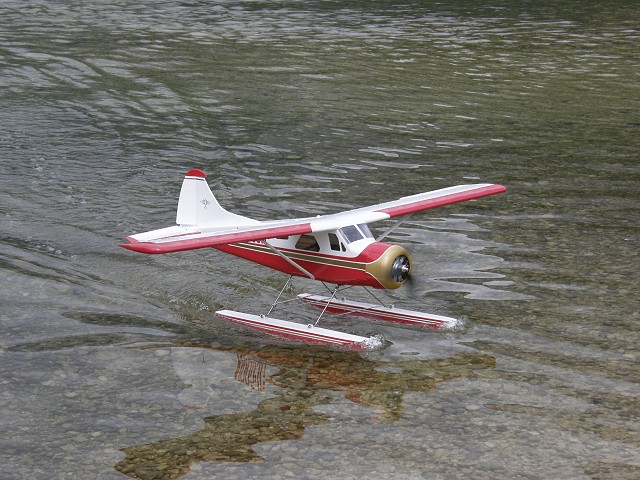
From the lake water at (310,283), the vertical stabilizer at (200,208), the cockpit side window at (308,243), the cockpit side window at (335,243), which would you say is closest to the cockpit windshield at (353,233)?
the cockpit side window at (335,243)

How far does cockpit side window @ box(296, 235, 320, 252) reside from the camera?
1447cm

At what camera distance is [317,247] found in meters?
14.5

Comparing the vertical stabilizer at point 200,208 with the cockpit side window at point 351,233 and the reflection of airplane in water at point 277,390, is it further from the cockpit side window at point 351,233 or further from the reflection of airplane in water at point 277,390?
the reflection of airplane in water at point 277,390

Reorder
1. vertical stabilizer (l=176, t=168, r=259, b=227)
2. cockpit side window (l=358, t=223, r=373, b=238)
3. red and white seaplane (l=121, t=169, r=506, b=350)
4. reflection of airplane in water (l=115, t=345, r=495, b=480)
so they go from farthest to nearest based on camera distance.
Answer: vertical stabilizer (l=176, t=168, r=259, b=227) → cockpit side window (l=358, t=223, r=373, b=238) → red and white seaplane (l=121, t=169, r=506, b=350) → reflection of airplane in water (l=115, t=345, r=495, b=480)

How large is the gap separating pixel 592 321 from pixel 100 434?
8081 millimetres

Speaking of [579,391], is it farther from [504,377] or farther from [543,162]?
[543,162]

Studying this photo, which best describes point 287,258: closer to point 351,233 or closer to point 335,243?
point 335,243

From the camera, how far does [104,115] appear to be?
30.9 m

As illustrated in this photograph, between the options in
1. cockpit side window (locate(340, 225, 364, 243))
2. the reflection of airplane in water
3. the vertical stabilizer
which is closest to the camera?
the reflection of airplane in water

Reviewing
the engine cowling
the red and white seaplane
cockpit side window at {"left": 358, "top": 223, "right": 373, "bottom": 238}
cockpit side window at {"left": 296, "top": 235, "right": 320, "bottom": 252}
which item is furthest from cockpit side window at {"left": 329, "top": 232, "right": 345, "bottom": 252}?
the engine cowling

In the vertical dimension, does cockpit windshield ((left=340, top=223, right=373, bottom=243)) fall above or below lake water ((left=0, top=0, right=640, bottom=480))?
above

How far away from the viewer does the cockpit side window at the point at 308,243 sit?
1447cm

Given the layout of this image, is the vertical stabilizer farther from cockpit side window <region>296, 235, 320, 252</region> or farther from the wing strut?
cockpit side window <region>296, 235, 320, 252</region>

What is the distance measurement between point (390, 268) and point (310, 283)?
3.87 m
